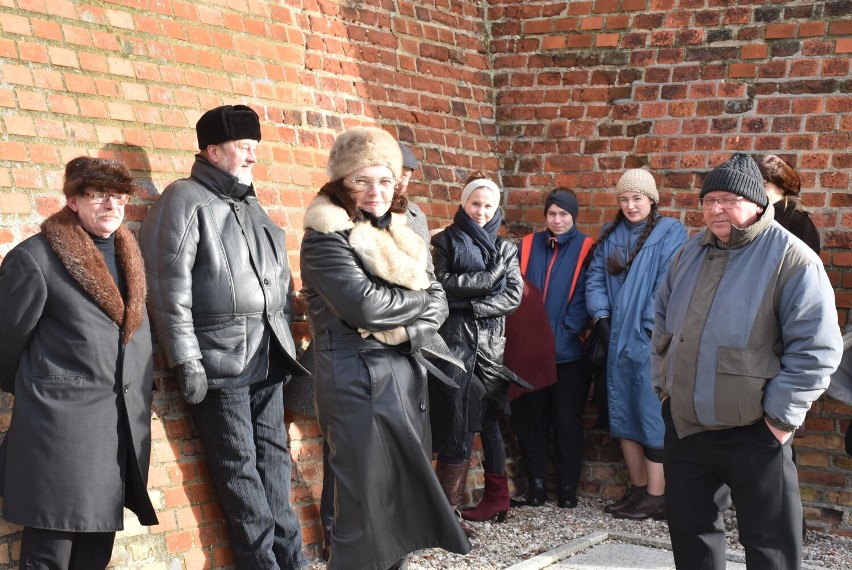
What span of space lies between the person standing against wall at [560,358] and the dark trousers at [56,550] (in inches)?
115

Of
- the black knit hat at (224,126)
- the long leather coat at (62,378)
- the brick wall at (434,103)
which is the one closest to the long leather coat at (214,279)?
the black knit hat at (224,126)

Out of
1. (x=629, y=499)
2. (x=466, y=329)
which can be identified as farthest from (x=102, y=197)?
(x=629, y=499)

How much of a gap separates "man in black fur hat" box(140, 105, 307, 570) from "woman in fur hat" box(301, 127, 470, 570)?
0.42 metres

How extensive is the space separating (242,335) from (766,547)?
7.08 ft

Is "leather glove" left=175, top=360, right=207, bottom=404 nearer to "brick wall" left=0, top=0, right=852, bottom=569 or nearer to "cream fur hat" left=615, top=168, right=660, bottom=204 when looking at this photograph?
"brick wall" left=0, top=0, right=852, bottom=569

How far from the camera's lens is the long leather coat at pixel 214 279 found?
4.45 m

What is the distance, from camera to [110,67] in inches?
184

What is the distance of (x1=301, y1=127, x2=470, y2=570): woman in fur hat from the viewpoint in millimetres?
4234

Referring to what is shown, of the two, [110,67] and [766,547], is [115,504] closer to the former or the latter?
[110,67]

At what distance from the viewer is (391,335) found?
170 inches

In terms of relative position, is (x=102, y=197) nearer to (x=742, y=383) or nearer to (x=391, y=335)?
(x=391, y=335)

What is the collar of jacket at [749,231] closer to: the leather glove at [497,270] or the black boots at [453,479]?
the leather glove at [497,270]

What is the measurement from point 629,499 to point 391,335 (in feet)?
8.06

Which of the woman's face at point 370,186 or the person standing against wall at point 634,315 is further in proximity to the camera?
the person standing against wall at point 634,315
